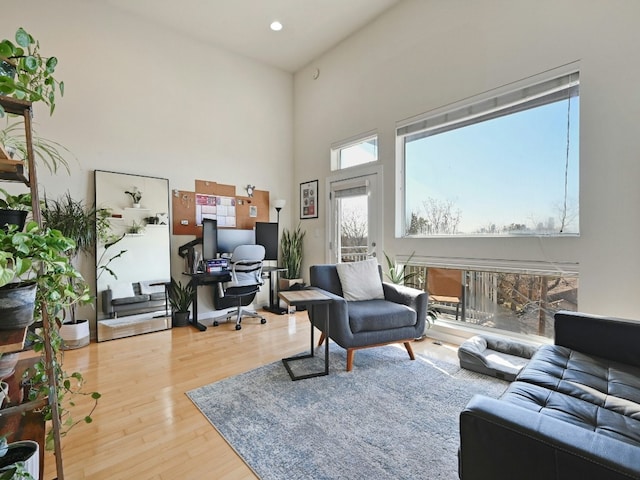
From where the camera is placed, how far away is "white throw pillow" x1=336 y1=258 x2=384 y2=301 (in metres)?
2.92

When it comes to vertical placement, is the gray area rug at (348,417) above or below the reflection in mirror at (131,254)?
below

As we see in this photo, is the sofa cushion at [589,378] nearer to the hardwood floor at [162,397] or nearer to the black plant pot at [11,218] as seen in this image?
the hardwood floor at [162,397]

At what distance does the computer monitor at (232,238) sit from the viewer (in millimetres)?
4129

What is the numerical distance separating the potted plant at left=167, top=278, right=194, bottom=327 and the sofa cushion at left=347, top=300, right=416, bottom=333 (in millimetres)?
2364

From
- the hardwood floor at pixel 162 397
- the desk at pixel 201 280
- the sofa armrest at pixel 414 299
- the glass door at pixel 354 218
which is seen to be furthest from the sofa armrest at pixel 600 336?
the desk at pixel 201 280

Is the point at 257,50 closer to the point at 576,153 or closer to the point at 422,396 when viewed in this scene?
the point at 576,153

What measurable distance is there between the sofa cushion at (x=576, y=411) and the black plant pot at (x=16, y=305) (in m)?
1.75

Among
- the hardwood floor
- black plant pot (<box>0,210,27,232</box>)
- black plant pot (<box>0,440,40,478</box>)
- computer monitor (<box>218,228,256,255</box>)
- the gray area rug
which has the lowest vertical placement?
the hardwood floor

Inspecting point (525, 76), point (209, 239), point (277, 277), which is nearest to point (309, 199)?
point (277, 277)

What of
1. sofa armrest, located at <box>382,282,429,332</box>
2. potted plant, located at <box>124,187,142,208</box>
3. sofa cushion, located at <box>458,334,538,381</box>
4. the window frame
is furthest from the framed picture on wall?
sofa cushion, located at <box>458,334,538,381</box>

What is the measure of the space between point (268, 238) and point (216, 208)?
86 centimetres

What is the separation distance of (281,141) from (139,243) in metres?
2.69

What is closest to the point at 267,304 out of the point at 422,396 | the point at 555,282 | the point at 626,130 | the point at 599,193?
the point at 422,396

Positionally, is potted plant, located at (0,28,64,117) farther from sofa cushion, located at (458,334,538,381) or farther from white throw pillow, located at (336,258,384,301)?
sofa cushion, located at (458,334,538,381)
